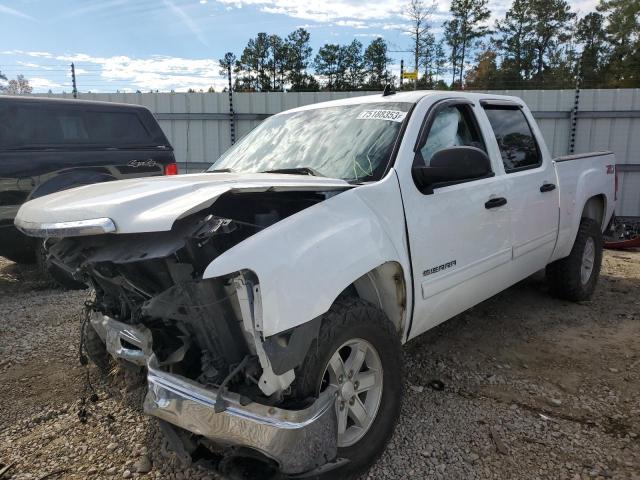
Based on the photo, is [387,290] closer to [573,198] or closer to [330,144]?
[330,144]

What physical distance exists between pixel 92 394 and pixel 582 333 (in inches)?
156

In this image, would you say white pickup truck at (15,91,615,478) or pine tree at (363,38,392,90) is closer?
white pickup truck at (15,91,615,478)

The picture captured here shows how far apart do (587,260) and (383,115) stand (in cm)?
330

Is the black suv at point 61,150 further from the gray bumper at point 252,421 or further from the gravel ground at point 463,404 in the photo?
the gray bumper at point 252,421

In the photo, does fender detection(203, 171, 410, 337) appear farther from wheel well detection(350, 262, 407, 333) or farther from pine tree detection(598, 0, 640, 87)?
pine tree detection(598, 0, 640, 87)

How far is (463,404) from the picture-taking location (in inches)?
127

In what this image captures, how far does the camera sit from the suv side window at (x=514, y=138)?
4.02m

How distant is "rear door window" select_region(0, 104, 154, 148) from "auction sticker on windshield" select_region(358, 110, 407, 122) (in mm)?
4229

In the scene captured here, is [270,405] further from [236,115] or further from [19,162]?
[236,115]

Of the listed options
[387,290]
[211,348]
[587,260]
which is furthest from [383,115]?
[587,260]

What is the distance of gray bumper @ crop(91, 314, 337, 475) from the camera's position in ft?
6.55

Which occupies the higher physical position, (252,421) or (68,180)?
(68,180)

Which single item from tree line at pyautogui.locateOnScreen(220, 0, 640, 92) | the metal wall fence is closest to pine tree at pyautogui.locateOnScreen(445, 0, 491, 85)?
tree line at pyautogui.locateOnScreen(220, 0, 640, 92)

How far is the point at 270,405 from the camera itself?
2031 millimetres
